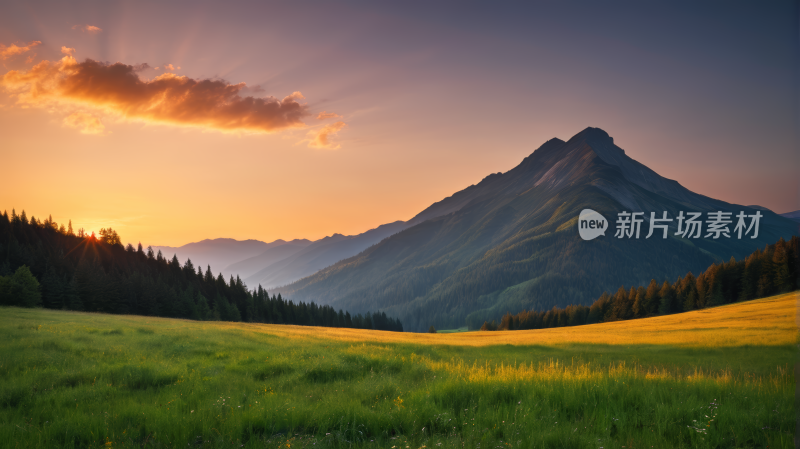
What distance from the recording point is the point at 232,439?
6152 mm

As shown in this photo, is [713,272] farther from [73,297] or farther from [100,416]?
[73,297]

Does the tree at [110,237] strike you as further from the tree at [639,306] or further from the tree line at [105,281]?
the tree at [639,306]

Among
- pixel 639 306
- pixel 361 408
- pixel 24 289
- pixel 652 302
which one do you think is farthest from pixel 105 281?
pixel 652 302

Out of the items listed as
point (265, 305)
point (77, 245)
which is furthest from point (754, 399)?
point (77, 245)

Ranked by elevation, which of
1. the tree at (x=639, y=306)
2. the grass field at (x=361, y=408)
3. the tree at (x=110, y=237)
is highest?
the tree at (x=110, y=237)

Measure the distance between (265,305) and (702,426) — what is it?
107101 mm

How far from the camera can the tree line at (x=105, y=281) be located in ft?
200

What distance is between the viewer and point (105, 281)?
68.6 metres

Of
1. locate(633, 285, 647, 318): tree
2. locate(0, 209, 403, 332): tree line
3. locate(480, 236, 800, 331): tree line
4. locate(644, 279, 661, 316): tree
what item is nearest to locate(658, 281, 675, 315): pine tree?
locate(480, 236, 800, 331): tree line

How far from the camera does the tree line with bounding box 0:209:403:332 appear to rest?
60.8 meters

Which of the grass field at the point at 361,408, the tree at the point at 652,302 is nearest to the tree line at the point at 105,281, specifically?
the grass field at the point at 361,408

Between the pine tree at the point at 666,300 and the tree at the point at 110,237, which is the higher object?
the tree at the point at 110,237

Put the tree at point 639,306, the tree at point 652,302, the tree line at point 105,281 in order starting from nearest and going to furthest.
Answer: the tree line at point 105,281
the tree at point 652,302
the tree at point 639,306

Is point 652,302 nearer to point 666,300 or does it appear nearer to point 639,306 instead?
point 639,306
